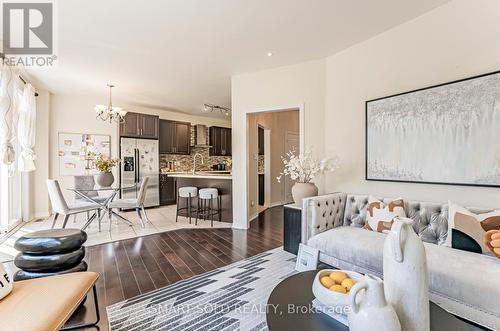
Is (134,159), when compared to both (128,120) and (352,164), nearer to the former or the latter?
(128,120)

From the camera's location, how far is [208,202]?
538 centimetres

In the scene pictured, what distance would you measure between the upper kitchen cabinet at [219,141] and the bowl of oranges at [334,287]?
725 cm

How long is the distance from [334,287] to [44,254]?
7.16 feet

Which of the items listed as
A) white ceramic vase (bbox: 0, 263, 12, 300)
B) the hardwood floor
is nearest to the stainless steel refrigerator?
the hardwood floor

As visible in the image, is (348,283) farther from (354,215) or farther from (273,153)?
(273,153)

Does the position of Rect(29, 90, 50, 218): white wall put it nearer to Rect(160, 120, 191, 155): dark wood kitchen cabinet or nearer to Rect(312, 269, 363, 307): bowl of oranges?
Rect(160, 120, 191, 155): dark wood kitchen cabinet

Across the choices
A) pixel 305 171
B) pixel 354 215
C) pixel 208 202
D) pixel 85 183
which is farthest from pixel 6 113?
pixel 354 215

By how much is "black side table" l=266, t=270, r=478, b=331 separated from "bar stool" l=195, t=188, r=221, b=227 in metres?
3.55

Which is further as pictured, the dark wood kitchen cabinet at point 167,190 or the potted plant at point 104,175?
the dark wood kitchen cabinet at point 167,190

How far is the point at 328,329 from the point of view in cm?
110

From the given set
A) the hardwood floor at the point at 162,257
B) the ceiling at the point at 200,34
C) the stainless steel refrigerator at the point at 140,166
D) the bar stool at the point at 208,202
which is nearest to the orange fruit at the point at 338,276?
the hardwood floor at the point at 162,257

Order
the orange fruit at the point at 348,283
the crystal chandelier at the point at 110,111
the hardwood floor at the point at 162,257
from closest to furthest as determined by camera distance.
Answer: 1. the orange fruit at the point at 348,283
2. the hardwood floor at the point at 162,257
3. the crystal chandelier at the point at 110,111

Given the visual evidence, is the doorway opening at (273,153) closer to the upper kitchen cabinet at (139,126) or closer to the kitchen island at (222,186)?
the kitchen island at (222,186)

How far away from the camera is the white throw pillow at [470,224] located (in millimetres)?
1905
